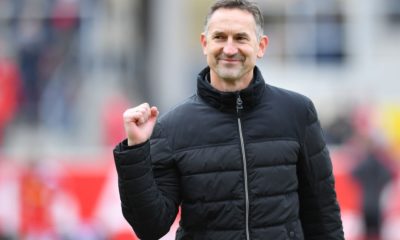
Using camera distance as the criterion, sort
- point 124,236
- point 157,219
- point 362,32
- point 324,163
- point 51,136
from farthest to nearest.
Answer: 1. point 362,32
2. point 51,136
3. point 124,236
4. point 324,163
5. point 157,219

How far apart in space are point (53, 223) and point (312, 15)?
1025cm

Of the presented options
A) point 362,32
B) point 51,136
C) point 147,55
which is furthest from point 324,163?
point 362,32

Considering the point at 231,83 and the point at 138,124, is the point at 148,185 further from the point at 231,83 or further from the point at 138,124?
the point at 231,83

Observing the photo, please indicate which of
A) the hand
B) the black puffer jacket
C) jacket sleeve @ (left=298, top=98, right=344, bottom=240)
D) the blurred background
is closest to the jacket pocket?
the black puffer jacket

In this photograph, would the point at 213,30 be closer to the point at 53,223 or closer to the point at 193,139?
the point at 193,139

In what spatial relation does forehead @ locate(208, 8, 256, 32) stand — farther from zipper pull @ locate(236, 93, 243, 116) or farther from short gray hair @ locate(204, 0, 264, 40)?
zipper pull @ locate(236, 93, 243, 116)

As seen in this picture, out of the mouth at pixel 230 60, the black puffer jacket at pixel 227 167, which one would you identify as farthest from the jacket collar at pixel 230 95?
the mouth at pixel 230 60

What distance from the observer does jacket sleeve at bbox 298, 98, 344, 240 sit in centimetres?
497

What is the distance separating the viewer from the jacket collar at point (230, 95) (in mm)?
4824

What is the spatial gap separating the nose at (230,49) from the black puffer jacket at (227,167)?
162 mm

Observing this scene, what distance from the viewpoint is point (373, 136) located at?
42.7 ft

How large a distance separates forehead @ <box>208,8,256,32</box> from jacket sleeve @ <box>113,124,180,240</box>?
456 mm

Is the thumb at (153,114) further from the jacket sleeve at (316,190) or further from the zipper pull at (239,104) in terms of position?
the jacket sleeve at (316,190)

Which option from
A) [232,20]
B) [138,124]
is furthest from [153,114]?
[232,20]
